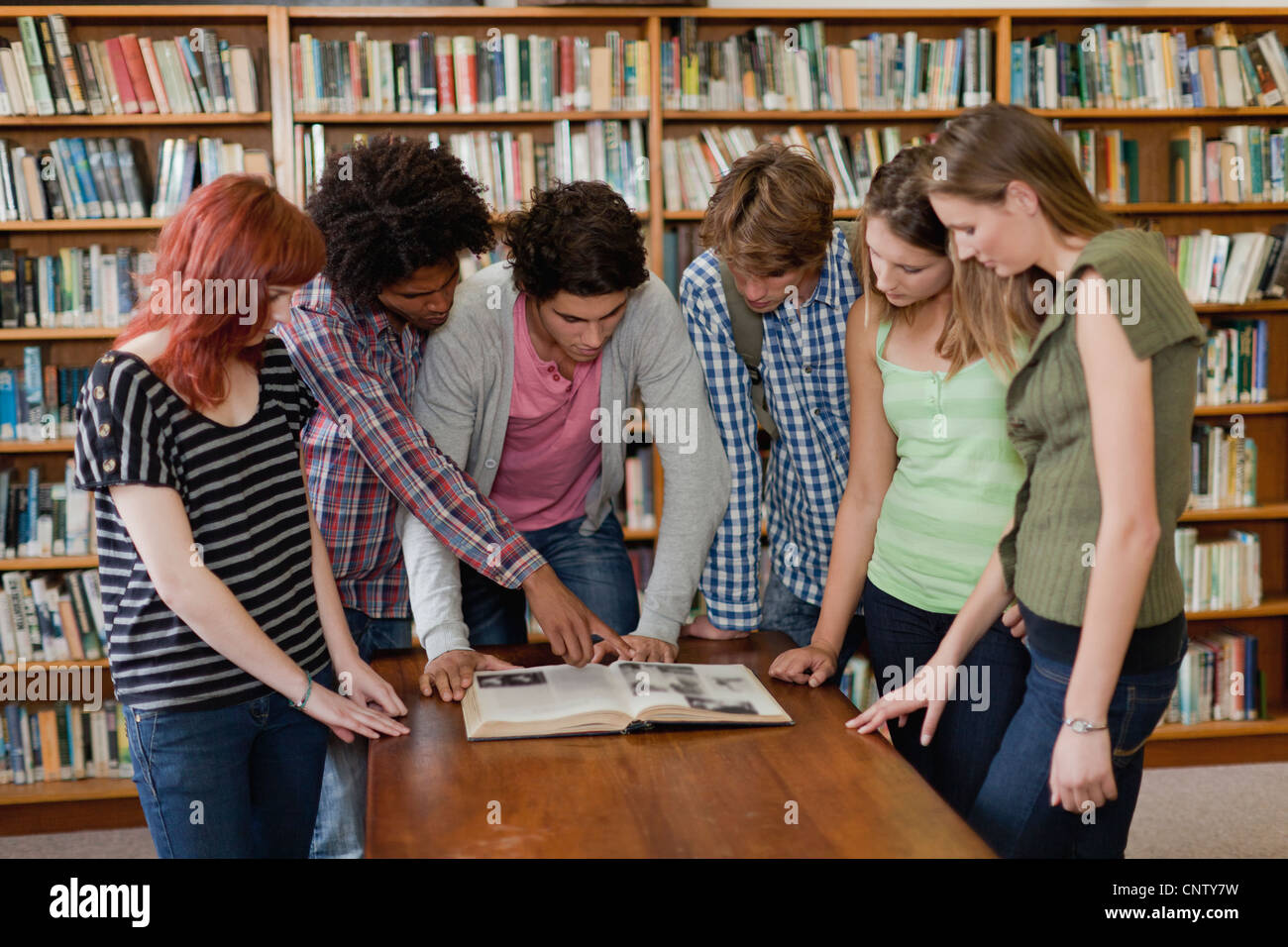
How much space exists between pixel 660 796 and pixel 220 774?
0.60 m

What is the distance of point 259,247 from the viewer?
1375 millimetres

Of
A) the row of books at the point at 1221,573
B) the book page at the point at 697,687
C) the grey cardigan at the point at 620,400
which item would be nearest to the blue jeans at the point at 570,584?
the grey cardigan at the point at 620,400

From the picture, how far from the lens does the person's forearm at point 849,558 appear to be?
1.78 metres

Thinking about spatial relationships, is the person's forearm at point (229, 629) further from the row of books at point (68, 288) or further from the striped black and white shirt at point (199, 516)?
the row of books at point (68, 288)

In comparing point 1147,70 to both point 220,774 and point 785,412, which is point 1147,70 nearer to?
point 785,412

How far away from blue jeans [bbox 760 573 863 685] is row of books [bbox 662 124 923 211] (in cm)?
157

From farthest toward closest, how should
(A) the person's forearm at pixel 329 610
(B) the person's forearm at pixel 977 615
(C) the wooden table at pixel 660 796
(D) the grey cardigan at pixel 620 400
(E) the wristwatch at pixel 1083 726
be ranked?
(D) the grey cardigan at pixel 620 400, (A) the person's forearm at pixel 329 610, (B) the person's forearm at pixel 977 615, (E) the wristwatch at pixel 1083 726, (C) the wooden table at pixel 660 796

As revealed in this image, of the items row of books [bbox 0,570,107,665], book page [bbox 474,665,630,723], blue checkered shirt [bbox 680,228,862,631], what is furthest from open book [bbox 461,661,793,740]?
row of books [bbox 0,570,107,665]

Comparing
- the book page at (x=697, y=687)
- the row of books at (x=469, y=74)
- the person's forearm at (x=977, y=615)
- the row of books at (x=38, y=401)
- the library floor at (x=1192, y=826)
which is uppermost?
the row of books at (x=469, y=74)

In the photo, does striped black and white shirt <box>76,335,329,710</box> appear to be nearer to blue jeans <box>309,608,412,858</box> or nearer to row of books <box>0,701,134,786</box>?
blue jeans <box>309,608,412,858</box>

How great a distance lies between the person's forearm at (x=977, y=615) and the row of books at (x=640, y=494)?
1.89m

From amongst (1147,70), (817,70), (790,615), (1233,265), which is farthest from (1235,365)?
(790,615)

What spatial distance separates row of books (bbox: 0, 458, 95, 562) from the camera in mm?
3168
